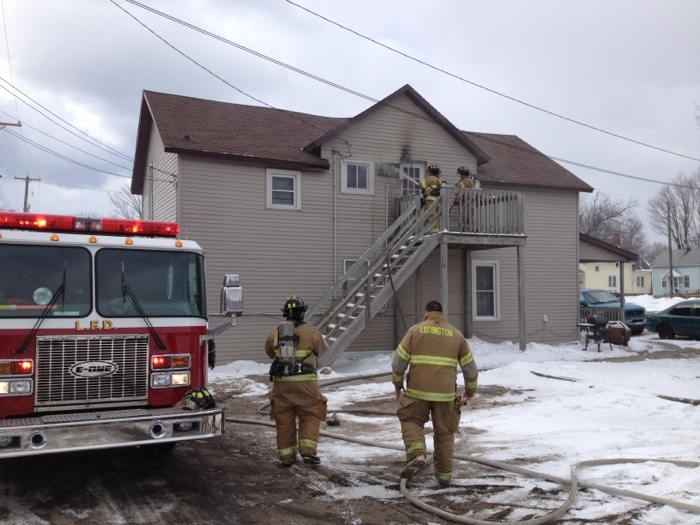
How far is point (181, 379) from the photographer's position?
6.60 m

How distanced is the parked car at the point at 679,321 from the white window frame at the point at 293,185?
14.3m

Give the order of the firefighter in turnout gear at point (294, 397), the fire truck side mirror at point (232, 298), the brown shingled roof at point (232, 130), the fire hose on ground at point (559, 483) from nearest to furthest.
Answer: the fire hose on ground at point (559, 483) < the fire truck side mirror at point (232, 298) < the firefighter in turnout gear at point (294, 397) < the brown shingled roof at point (232, 130)

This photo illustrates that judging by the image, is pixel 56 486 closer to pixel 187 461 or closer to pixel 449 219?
pixel 187 461

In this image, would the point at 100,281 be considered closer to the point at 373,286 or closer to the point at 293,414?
the point at 293,414

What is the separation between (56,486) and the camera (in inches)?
254

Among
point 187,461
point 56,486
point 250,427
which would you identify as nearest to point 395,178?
point 250,427

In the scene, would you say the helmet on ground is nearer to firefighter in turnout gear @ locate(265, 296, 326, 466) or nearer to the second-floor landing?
firefighter in turnout gear @ locate(265, 296, 326, 466)

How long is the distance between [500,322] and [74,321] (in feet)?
50.4

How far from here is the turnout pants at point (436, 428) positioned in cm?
634

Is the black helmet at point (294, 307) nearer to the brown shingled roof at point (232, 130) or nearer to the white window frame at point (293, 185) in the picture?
the brown shingled roof at point (232, 130)

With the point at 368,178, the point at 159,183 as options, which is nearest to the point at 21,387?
the point at 368,178

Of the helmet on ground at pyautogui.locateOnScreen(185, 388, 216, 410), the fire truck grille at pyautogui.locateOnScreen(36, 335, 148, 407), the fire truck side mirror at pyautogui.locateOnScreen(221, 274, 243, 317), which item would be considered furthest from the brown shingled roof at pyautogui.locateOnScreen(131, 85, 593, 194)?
the helmet on ground at pyautogui.locateOnScreen(185, 388, 216, 410)

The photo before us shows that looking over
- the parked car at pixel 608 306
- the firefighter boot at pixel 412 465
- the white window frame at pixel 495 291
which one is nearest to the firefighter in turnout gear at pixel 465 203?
the white window frame at pixel 495 291

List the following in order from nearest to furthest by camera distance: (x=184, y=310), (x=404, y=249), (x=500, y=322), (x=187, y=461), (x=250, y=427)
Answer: (x=184, y=310) → (x=187, y=461) → (x=250, y=427) → (x=404, y=249) → (x=500, y=322)
